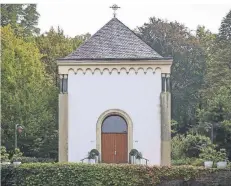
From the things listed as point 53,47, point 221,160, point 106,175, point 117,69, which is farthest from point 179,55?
point 106,175

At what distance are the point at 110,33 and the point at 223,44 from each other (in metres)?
18.8

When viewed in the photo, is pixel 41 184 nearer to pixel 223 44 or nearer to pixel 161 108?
pixel 161 108

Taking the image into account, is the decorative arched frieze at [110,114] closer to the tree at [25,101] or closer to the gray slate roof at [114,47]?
the gray slate roof at [114,47]

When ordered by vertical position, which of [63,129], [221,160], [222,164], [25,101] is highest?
[25,101]

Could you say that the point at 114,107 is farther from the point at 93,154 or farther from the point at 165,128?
the point at 165,128

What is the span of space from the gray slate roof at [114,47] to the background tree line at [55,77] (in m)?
5.40

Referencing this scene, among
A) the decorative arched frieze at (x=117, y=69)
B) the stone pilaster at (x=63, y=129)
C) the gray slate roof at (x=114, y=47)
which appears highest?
the gray slate roof at (x=114, y=47)

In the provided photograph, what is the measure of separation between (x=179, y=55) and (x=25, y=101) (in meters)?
16.3

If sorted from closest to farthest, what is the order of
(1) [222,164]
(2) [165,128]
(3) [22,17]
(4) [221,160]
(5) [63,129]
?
(1) [222,164] → (4) [221,160] → (2) [165,128] → (5) [63,129] → (3) [22,17]

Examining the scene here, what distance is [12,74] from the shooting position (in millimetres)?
39938

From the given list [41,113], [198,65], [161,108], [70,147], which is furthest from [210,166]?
[198,65]

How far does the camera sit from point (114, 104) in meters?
28.0

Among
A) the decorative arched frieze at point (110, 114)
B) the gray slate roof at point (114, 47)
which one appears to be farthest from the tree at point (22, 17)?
the decorative arched frieze at point (110, 114)

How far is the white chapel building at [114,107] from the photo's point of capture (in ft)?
90.5
